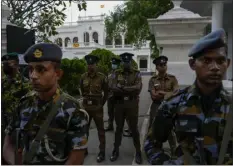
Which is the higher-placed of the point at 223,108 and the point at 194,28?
the point at 194,28

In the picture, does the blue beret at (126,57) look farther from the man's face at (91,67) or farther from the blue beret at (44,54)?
the blue beret at (44,54)

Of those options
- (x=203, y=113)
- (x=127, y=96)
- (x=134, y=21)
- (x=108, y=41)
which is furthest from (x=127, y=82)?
(x=108, y=41)

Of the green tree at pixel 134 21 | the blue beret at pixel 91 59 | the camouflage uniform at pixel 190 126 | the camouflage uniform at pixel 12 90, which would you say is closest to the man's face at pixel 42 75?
the camouflage uniform at pixel 190 126

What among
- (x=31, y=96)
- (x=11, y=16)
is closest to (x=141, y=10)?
(x=11, y=16)

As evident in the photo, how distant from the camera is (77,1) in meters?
3.14

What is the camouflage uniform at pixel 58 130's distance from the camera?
1602 millimetres

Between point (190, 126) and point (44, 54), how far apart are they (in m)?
0.89

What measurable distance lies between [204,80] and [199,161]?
1.34 ft

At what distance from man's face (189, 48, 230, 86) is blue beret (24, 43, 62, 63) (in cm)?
79

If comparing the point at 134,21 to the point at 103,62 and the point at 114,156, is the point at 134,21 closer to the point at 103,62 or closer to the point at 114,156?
the point at 103,62

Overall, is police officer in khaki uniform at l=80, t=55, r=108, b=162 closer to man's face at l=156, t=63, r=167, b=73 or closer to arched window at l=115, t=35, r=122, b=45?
man's face at l=156, t=63, r=167, b=73

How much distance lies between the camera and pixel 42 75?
162 cm

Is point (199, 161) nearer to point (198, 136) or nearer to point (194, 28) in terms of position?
Result: point (198, 136)

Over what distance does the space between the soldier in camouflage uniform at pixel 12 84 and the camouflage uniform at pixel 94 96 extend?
135 centimetres
